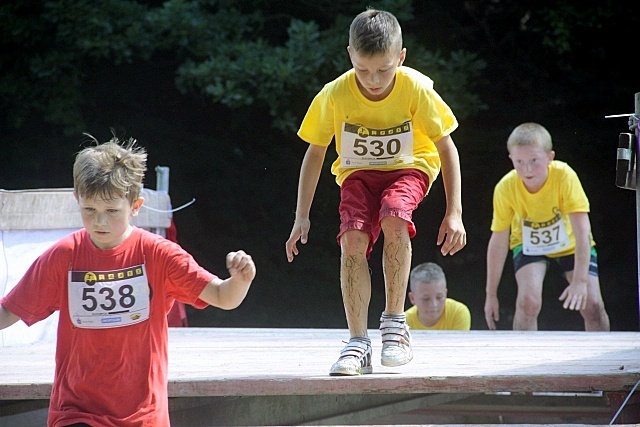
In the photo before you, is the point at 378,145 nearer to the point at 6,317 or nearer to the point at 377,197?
the point at 377,197

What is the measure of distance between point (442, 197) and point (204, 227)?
2618mm

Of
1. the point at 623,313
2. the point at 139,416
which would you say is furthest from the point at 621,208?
the point at 139,416

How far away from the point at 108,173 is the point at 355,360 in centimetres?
125

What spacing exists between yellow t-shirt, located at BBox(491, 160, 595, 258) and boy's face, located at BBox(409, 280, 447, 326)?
1.89 feet

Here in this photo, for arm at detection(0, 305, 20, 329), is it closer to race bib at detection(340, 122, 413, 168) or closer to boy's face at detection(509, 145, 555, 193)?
race bib at detection(340, 122, 413, 168)

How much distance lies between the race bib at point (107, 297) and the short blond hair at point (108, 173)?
0.79 ft

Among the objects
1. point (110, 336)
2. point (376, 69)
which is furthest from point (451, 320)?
point (110, 336)

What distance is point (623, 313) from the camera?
10570 millimetres

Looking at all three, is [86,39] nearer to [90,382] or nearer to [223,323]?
[223,323]

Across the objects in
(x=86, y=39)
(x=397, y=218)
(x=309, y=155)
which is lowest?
(x=397, y=218)

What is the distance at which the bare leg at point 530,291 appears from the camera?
21.9 feet

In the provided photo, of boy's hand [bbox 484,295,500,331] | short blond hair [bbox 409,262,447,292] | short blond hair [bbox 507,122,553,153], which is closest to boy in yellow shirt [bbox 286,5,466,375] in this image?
short blond hair [bbox 507,122,553,153]

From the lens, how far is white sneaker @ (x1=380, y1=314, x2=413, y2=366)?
3855 mm

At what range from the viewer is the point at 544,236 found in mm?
6625
